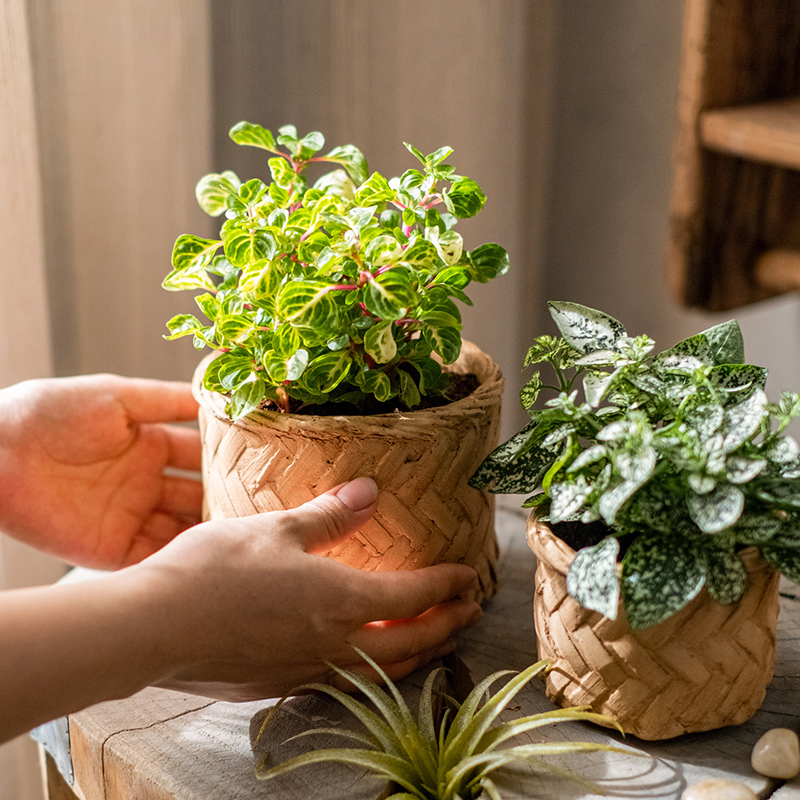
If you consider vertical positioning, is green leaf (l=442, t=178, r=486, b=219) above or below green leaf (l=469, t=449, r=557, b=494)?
above

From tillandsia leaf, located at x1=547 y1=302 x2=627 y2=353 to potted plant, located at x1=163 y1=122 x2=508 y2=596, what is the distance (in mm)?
70

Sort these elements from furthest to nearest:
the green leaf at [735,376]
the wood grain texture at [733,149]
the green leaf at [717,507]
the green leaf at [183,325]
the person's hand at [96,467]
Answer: the wood grain texture at [733,149]
the person's hand at [96,467]
the green leaf at [183,325]
the green leaf at [735,376]
the green leaf at [717,507]

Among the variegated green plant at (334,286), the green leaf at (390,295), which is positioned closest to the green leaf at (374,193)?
the variegated green plant at (334,286)

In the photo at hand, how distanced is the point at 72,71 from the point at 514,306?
1.01 metres

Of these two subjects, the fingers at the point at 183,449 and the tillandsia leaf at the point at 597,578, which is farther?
the fingers at the point at 183,449

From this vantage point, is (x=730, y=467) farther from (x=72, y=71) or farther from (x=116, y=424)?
(x=72, y=71)

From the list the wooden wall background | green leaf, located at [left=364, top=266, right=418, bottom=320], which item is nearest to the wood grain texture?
the wooden wall background

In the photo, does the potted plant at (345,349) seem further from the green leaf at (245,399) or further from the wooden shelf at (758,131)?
the wooden shelf at (758,131)

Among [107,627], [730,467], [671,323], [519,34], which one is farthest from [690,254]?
[107,627]

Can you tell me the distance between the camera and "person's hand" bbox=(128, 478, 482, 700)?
66 cm

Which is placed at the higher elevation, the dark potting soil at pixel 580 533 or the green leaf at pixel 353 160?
the green leaf at pixel 353 160

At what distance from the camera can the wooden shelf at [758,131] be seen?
1.08 meters

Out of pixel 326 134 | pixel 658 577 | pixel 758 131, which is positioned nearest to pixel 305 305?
pixel 658 577

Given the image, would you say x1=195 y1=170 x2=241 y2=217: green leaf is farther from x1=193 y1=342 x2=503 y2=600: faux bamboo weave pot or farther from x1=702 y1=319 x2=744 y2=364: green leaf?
x1=702 y1=319 x2=744 y2=364: green leaf
